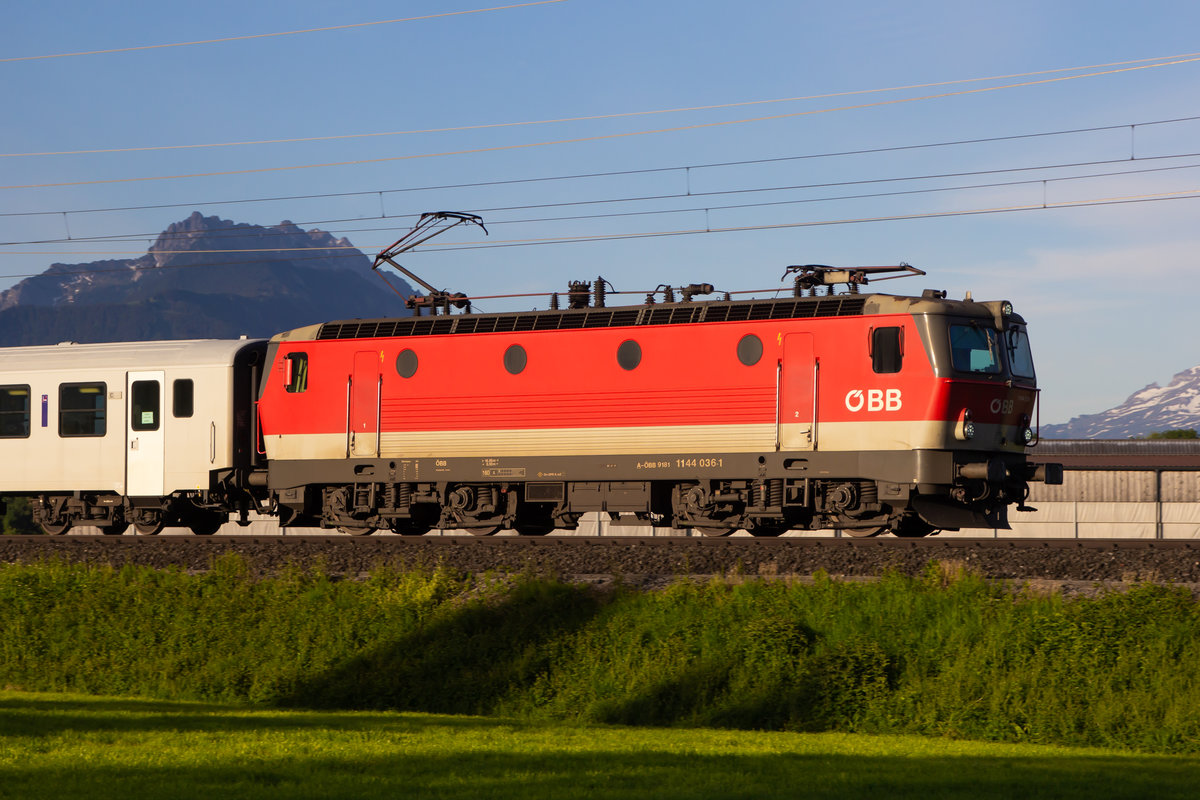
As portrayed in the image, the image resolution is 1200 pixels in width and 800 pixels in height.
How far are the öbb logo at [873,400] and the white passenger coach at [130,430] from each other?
12047mm

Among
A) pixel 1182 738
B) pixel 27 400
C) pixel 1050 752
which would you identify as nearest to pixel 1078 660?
pixel 1182 738

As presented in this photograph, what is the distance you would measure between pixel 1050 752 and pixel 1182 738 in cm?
231

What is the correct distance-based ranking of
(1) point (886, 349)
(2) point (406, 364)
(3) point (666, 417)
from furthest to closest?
(2) point (406, 364)
(3) point (666, 417)
(1) point (886, 349)

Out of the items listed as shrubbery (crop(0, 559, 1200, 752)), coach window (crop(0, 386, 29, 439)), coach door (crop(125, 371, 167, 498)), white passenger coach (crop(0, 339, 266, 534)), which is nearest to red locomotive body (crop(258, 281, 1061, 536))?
white passenger coach (crop(0, 339, 266, 534))

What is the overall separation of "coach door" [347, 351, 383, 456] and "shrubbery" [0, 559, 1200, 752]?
5.80 metres

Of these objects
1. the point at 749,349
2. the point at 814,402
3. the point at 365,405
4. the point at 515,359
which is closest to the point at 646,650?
the point at 814,402

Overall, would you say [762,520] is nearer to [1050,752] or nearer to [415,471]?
[415,471]

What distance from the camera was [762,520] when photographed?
2119cm

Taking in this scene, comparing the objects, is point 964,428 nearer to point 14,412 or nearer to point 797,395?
point 797,395

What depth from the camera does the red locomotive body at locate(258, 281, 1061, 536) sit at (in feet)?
63.4

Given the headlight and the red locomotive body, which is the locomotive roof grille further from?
the headlight

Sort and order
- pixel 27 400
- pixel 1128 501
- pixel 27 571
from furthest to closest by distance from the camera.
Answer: pixel 1128 501
pixel 27 400
pixel 27 571

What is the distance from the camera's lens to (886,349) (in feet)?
63.6

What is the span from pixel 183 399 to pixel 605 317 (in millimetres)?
9050
